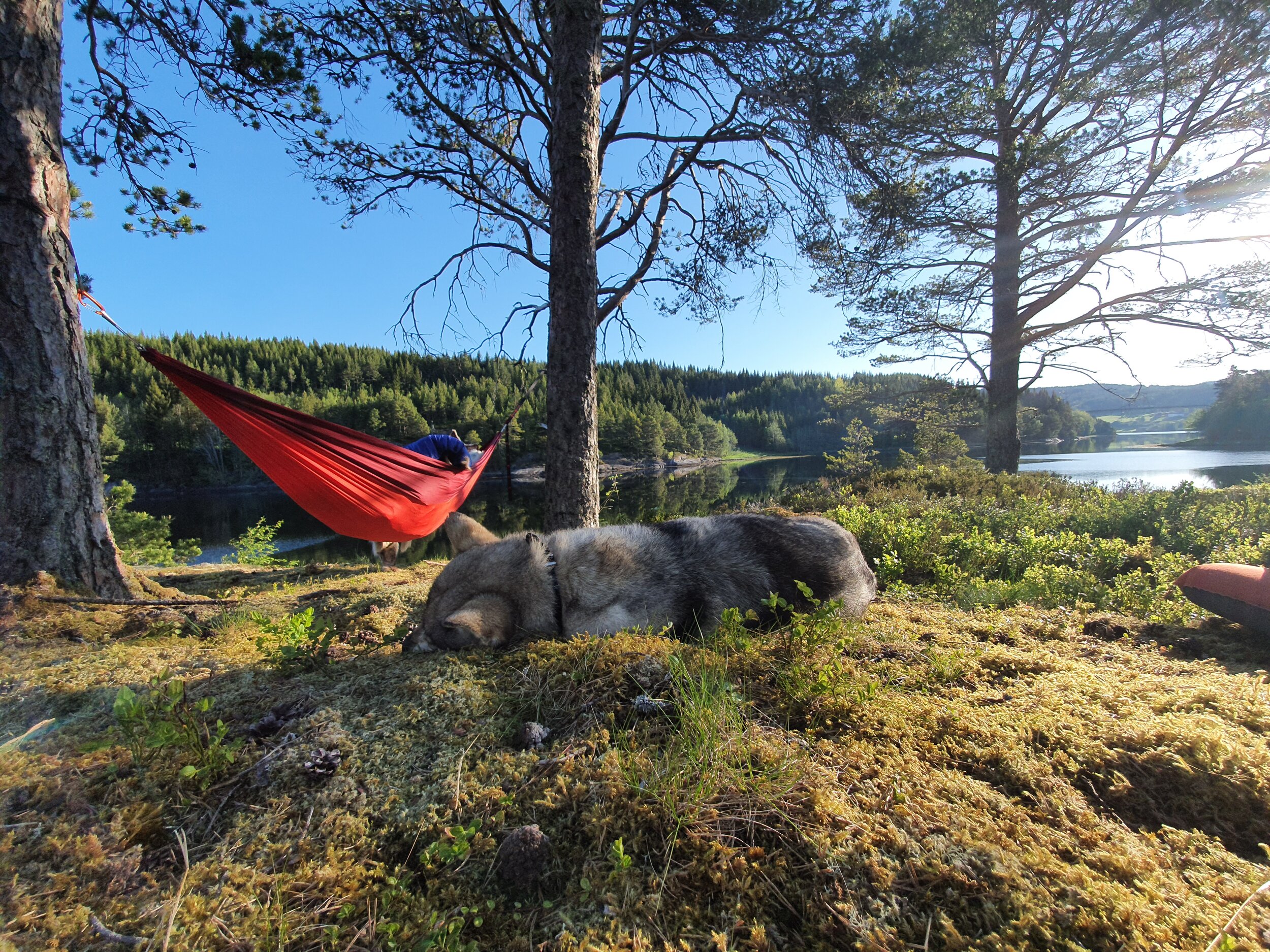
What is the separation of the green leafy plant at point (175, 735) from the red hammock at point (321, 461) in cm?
219

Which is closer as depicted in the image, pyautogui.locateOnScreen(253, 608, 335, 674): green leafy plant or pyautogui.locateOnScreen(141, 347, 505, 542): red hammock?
pyautogui.locateOnScreen(253, 608, 335, 674): green leafy plant

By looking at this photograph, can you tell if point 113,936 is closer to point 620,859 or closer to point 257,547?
point 620,859

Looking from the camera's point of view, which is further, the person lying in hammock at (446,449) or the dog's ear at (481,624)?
the person lying in hammock at (446,449)

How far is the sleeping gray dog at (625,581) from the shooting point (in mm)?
2678

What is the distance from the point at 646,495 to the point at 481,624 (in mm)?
25840

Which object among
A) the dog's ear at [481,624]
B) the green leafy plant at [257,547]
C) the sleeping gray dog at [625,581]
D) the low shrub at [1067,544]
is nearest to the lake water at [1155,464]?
the low shrub at [1067,544]

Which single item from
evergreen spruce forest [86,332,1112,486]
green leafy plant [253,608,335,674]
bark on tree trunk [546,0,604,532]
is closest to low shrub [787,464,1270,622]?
bark on tree trunk [546,0,604,532]

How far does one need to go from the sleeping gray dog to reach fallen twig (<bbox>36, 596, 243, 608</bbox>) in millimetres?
2013

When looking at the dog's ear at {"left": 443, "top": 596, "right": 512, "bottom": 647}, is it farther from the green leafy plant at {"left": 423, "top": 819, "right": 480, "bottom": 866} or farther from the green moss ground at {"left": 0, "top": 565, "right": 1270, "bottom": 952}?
the green leafy plant at {"left": 423, "top": 819, "right": 480, "bottom": 866}

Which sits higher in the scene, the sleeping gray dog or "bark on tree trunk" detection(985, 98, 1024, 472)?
"bark on tree trunk" detection(985, 98, 1024, 472)

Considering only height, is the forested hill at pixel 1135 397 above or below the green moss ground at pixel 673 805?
above

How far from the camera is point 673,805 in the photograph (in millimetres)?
1438

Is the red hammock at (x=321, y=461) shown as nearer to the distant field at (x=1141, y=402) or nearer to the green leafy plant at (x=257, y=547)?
the green leafy plant at (x=257, y=547)

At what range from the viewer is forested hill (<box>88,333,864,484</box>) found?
51062 mm
